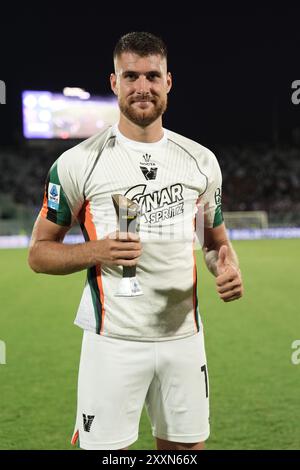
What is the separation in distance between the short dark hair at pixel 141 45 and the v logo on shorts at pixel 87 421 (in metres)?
1.35

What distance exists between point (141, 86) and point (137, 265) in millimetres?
649

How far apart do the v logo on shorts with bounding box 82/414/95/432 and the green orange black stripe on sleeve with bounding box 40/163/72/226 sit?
73 centimetres

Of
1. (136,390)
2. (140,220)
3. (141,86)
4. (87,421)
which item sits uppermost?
(141,86)

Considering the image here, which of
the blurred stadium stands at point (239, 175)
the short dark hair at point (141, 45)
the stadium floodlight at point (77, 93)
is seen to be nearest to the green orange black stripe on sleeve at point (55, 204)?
the short dark hair at point (141, 45)

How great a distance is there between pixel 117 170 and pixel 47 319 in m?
5.29

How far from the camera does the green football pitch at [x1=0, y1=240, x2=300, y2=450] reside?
337 cm

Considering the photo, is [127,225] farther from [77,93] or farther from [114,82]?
[77,93]

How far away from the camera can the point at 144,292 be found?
1.99 meters

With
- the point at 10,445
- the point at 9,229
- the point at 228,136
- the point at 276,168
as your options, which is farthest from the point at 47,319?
the point at 228,136

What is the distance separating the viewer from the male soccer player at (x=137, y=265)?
1.97 metres

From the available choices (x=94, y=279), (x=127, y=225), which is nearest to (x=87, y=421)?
(x=94, y=279)

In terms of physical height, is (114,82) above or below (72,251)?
above

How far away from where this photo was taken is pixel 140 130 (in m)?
2.02

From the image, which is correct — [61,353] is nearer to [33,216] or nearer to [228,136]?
[33,216]
